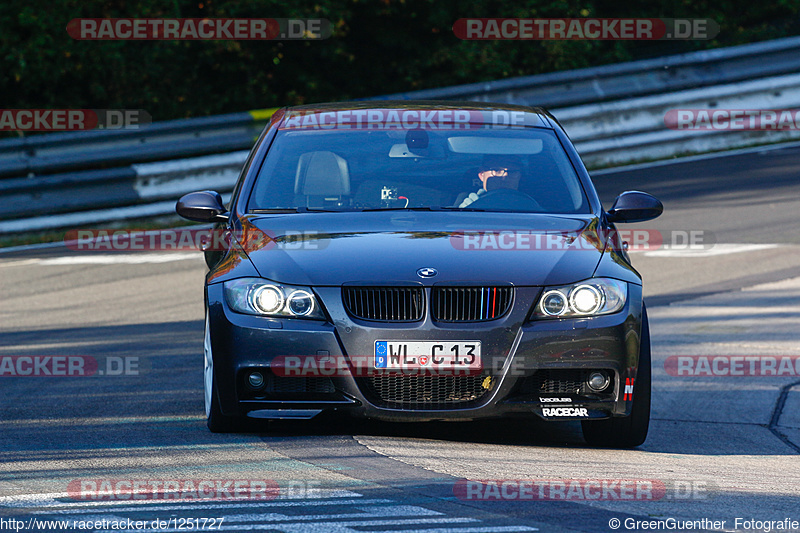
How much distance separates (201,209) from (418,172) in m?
1.19

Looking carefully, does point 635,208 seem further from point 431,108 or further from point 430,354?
point 430,354

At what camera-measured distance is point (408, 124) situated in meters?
7.20

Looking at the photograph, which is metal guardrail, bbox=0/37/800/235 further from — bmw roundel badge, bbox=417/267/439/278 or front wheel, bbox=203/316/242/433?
bmw roundel badge, bbox=417/267/439/278

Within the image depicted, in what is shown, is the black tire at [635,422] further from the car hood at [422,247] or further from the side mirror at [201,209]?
the side mirror at [201,209]

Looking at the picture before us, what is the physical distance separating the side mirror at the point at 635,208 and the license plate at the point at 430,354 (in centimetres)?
152

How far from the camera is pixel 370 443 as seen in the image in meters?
5.64

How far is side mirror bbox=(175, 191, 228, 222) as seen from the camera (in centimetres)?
678

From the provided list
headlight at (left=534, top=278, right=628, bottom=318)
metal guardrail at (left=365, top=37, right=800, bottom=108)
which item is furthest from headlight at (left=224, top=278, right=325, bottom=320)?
metal guardrail at (left=365, top=37, right=800, bottom=108)

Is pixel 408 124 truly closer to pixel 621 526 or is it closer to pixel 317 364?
pixel 317 364

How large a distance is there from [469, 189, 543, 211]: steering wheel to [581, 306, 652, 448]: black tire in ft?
3.32

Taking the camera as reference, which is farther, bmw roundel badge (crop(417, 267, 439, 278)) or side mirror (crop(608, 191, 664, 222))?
side mirror (crop(608, 191, 664, 222))

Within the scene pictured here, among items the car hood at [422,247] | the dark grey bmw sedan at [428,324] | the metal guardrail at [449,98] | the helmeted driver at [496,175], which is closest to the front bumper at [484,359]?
the dark grey bmw sedan at [428,324]

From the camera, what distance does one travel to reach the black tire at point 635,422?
5.85 m

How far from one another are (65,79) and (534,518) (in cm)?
1333
